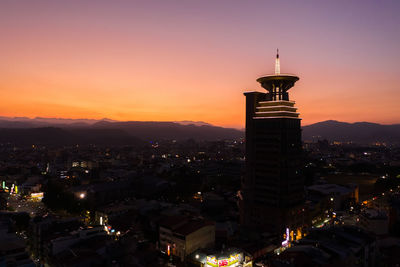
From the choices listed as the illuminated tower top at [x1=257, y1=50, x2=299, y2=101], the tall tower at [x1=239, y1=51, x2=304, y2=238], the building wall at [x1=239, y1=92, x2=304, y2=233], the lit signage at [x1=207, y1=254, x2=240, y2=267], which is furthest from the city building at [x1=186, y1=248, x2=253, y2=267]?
the illuminated tower top at [x1=257, y1=50, x2=299, y2=101]

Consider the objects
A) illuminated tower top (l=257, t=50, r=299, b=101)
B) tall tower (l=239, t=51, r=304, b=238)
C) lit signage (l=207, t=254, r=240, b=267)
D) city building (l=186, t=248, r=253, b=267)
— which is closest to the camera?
lit signage (l=207, t=254, r=240, b=267)

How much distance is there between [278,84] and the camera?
53.7 meters

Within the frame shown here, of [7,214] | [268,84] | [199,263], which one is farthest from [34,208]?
[268,84]

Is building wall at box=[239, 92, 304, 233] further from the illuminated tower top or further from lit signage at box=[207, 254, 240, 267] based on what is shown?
lit signage at box=[207, 254, 240, 267]

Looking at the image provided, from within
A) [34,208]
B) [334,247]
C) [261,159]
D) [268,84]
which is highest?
[268,84]

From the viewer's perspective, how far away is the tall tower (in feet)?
163

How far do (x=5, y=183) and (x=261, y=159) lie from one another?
82.1m

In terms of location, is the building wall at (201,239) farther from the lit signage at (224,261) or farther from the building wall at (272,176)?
the building wall at (272,176)

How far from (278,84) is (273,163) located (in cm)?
1415

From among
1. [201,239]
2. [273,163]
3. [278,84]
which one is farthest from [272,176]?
[201,239]

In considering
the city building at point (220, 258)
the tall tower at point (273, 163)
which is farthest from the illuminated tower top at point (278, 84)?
the city building at point (220, 258)

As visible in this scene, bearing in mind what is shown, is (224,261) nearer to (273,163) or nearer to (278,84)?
(273,163)

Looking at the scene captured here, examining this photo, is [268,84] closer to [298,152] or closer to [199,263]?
[298,152]

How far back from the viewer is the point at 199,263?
36469mm
